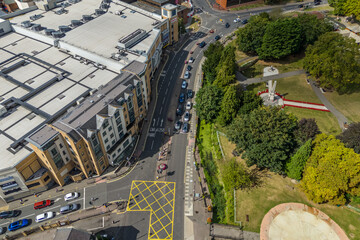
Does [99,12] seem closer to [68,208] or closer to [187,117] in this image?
[187,117]

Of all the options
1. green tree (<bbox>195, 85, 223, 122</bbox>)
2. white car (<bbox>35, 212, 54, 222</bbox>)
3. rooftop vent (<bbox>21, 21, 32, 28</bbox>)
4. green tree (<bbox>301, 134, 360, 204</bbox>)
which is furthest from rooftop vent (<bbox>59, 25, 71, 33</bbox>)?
green tree (<bbox>301, 134, 360, 204</bbox>)

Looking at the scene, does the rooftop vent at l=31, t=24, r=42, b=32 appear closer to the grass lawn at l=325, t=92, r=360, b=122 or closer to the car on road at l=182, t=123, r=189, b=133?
the car on road at l=182, t=123, r=189, b=133

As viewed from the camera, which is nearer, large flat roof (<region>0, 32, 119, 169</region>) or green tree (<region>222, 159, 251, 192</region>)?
green tree (<region>222, 159, 251, 192</region>)

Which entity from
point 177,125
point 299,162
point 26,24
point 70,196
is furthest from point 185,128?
point 26,24

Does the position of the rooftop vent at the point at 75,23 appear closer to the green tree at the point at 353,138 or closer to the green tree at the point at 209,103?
the green tree at the point at 209,103

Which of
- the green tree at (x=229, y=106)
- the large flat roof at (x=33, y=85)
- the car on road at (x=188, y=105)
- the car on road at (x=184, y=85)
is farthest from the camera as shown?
the car on road at (x=184, y=85)

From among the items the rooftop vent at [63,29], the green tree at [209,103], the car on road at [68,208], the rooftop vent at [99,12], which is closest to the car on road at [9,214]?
the car on road at [68,208]

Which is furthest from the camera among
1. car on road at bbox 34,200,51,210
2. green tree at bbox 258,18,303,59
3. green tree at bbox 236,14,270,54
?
green tree at bbox 236,14,270,54
